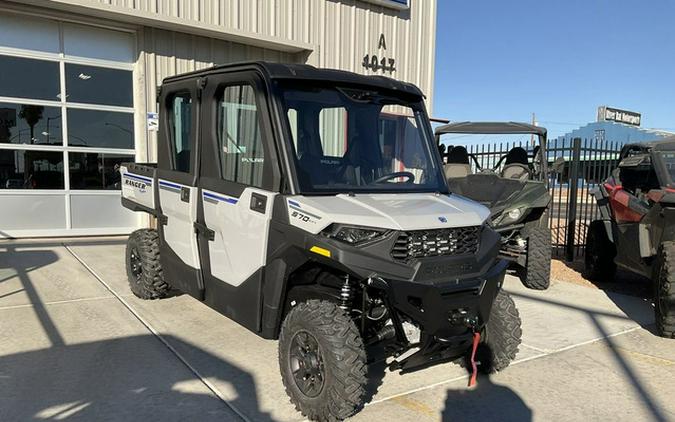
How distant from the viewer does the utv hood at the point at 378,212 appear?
121 inches

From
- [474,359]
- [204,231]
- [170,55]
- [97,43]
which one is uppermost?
[97,43]

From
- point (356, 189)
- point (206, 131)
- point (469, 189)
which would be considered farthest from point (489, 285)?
point (469, 189)

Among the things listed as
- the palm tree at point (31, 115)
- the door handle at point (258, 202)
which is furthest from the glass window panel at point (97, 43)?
the door handle at point (258, 202)

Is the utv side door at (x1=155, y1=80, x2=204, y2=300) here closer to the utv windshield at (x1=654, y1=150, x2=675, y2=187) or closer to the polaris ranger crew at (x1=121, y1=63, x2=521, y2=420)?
the polaris ranger crew at (x1=121, y1=63, x2=521, y2=420)

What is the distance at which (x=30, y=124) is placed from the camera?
8.73 m

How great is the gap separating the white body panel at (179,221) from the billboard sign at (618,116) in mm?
72409

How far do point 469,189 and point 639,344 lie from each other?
3064 mm

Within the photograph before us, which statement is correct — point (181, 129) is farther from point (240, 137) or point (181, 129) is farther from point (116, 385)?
point (116, 385)

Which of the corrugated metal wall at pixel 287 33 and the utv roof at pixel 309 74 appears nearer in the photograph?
the utv roof at pixel 309 74

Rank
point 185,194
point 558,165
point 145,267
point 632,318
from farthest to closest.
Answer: point 558,165
point 632,318
point 145,267
point 185,194

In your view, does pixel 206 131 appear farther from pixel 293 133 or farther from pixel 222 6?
pixel 222 6

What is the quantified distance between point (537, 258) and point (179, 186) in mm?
4571

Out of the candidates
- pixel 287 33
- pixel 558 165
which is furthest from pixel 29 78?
pixel 558 165

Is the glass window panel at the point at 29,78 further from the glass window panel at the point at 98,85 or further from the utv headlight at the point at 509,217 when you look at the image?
the utv headlight at the point at 509,217
